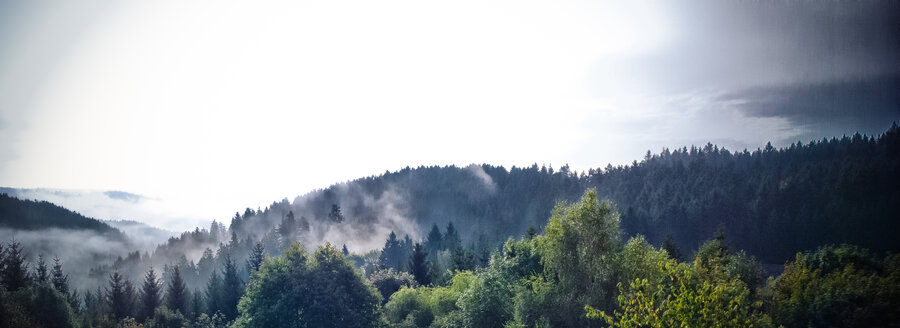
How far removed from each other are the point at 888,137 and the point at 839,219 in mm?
41380

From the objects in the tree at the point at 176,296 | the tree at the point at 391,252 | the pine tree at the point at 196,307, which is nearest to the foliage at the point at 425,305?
the pine tree at the point at 196,307

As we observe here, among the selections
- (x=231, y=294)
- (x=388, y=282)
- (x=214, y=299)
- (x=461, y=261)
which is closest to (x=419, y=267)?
(x=461, y=261)

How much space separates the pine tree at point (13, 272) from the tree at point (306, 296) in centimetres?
2867

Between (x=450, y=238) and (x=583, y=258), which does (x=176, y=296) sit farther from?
(x=450, y=238)

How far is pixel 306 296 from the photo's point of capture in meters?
40.0

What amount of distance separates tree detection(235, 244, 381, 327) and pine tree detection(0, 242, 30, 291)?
28.7 m

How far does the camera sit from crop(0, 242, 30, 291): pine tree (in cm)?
4878

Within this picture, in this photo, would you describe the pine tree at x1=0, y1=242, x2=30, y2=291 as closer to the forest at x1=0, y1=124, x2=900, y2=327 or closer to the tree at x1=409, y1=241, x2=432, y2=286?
the forest at x1=0, y1=124, x2=900, y2=327

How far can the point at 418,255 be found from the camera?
247ft

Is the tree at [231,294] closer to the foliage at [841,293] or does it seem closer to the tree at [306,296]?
the tree at [306,296]

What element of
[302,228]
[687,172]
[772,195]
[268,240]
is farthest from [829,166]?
[268,240]

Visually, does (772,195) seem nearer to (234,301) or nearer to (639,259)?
(639,259)

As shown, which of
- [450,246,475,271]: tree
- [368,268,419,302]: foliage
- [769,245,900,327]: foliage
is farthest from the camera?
[450,246,475,271]: tree

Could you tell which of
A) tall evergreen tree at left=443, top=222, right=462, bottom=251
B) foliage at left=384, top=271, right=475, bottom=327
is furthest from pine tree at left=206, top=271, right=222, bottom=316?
tall evergreen tree at left=443, top=222, right=462, bottom=251
